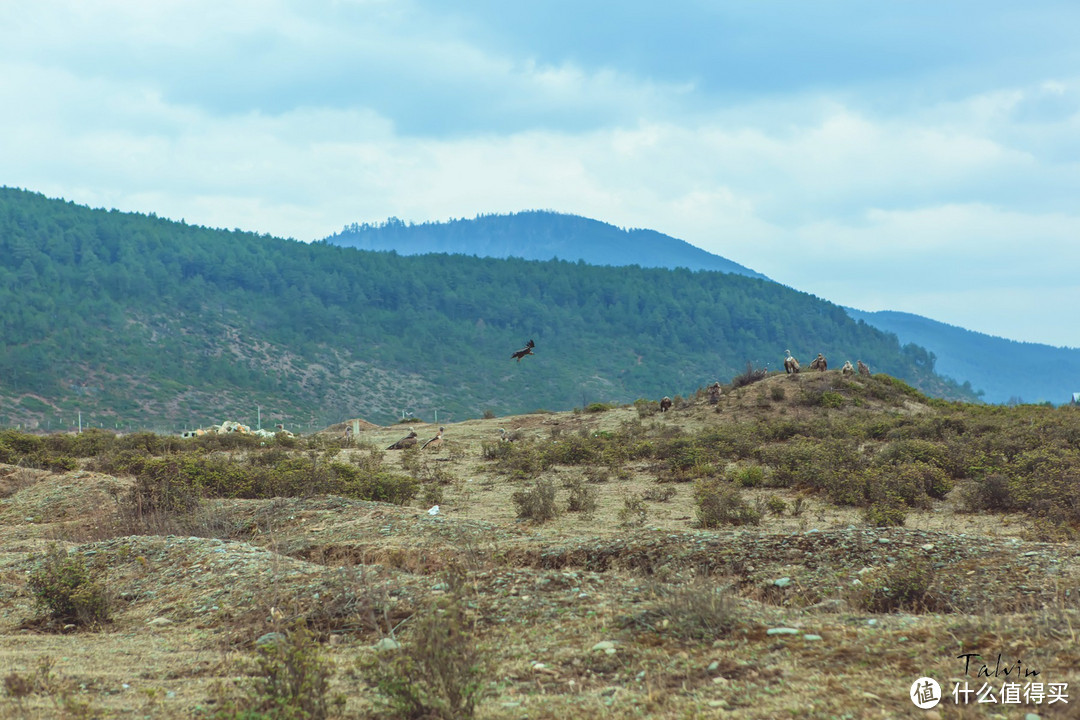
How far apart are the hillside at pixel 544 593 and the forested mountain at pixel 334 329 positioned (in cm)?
6396

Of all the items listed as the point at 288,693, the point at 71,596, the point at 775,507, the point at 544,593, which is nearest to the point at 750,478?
the point at 775,507

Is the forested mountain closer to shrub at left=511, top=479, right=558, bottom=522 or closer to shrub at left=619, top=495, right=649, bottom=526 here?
shrub at left=511, top=479, right=558, bottom=522

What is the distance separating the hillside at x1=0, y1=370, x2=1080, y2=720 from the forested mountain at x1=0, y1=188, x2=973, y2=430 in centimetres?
6396

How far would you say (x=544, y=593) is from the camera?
7.14 metres

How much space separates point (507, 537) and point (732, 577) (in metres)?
3.29

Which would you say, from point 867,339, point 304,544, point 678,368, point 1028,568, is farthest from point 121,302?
point 867,339

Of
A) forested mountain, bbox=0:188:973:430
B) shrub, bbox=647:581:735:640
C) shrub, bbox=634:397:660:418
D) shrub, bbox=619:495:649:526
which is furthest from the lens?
forested mountain, bbox=0:188:973:430

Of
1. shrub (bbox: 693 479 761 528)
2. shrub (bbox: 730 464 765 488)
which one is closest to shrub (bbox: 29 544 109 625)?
shrub (bbox: 693 479 761 528)

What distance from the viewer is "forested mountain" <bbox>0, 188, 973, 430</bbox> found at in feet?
261

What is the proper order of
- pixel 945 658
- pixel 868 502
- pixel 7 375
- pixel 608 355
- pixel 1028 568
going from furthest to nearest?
pixel 608 355 → pixel 7 375 → pixel 868 502 → pixel 1028 568 → pixel 945 658

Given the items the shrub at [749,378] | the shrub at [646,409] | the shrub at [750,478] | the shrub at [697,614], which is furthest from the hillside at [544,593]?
the shrub at [749,378]

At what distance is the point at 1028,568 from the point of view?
700cm

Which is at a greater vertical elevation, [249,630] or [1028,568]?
[1028,568]

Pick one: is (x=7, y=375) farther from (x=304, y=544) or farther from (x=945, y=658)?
(x=945, y=658)
